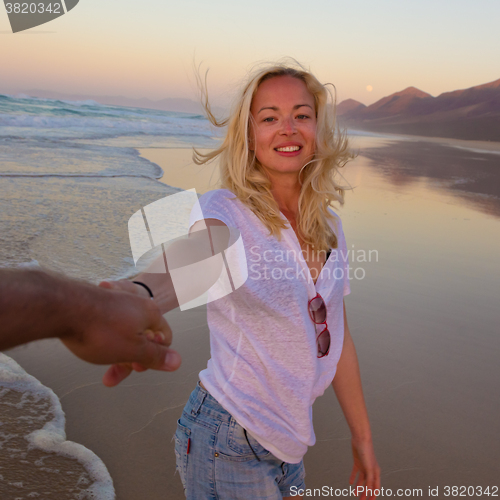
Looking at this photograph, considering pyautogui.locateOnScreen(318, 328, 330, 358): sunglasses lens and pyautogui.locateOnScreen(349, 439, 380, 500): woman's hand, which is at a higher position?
→ pyautogui.locateOnScreen(318, 328, 330, 358): sunglasses lens

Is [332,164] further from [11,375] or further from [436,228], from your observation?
[436,228]

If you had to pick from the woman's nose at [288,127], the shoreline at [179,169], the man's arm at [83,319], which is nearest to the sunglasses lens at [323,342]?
the woman's nose at [288,127]

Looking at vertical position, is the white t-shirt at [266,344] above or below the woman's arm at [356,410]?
above

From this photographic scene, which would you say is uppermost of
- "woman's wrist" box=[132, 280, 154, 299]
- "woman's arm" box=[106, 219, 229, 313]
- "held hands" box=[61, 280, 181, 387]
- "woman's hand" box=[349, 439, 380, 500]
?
"held hands" box=[61, 280, 181, 387]

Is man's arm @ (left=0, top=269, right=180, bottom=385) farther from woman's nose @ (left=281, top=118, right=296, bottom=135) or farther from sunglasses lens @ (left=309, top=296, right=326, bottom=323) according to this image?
woman's nose @ (left=281, top=118, right=296, bottom=135)

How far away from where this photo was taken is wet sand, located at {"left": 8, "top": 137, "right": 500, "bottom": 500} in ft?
8.52

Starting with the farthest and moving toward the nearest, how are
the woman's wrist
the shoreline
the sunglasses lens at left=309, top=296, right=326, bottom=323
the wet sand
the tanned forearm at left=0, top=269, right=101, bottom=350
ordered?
the shoreline
the wet sand
the sunglasses lens at left=309, top=296, right=326, bottom=323
the woman's wrist
the tanned forearm at left=0, top=269, right=101, bottom=350

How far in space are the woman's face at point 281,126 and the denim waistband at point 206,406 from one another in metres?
0.98

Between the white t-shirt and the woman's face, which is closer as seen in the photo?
the white t-shirt

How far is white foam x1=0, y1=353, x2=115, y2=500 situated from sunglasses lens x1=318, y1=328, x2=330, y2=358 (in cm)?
145

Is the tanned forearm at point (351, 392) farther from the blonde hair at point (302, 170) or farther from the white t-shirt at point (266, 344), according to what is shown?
the blonde hair at point (302, 170)

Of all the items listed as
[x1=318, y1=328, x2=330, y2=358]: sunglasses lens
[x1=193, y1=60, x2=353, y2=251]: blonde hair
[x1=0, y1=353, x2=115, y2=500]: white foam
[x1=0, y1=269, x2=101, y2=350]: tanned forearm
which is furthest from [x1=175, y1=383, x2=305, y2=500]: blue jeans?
[x1=0, y1=269, x2=101, y2=350]: tanned forearm

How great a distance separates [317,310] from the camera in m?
1.64

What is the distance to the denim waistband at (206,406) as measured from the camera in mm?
1560
